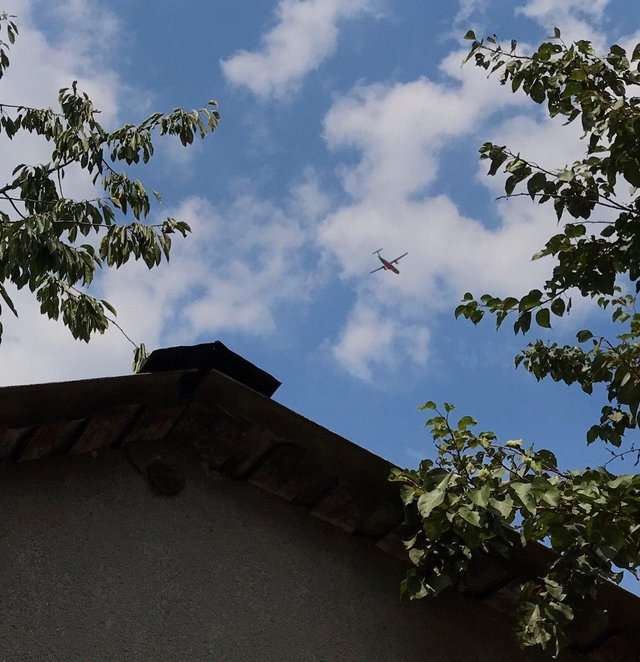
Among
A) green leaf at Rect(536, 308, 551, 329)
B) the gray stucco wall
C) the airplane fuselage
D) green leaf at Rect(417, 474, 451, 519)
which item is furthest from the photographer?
the airplane fuselage

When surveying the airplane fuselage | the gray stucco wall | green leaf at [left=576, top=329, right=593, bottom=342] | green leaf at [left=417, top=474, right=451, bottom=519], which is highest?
the airplane fuselage

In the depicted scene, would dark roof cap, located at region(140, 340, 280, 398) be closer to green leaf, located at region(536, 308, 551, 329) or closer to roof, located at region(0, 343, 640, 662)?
roof, located at region(0, 343, 640, 662)

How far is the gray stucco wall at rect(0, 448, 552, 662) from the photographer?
360 centimetres

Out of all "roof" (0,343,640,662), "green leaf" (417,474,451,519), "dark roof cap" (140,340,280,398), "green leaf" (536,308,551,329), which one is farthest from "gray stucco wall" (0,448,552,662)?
"green leaf" (536,308,551,329)

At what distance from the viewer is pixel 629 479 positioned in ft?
13.5

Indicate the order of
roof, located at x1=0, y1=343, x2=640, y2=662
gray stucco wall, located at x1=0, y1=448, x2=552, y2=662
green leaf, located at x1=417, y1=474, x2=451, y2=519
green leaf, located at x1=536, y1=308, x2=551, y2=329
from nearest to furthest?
1. gray stucco wall, located at x1=0, y1=448, x2=552, y2=662
2. roof, located at x1=0, y1=343, x2=640, y2=662
3. green leaf, located at x1=417, y1=474, x2=451, y2=519
4. green leaf, located at x1=536, y1=308, x2=551, y2=329

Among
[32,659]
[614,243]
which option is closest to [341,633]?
[32,659]

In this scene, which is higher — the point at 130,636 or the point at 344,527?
the point at 344,527

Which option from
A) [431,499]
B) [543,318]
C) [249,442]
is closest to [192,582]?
[249,442]

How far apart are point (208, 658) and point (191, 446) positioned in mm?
991

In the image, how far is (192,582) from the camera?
13.0 ft

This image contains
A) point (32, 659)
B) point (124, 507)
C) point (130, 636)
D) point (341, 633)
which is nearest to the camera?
point (32, 659)

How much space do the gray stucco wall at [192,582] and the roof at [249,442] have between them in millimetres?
96

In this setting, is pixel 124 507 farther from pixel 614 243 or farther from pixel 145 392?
pixel 614 243
